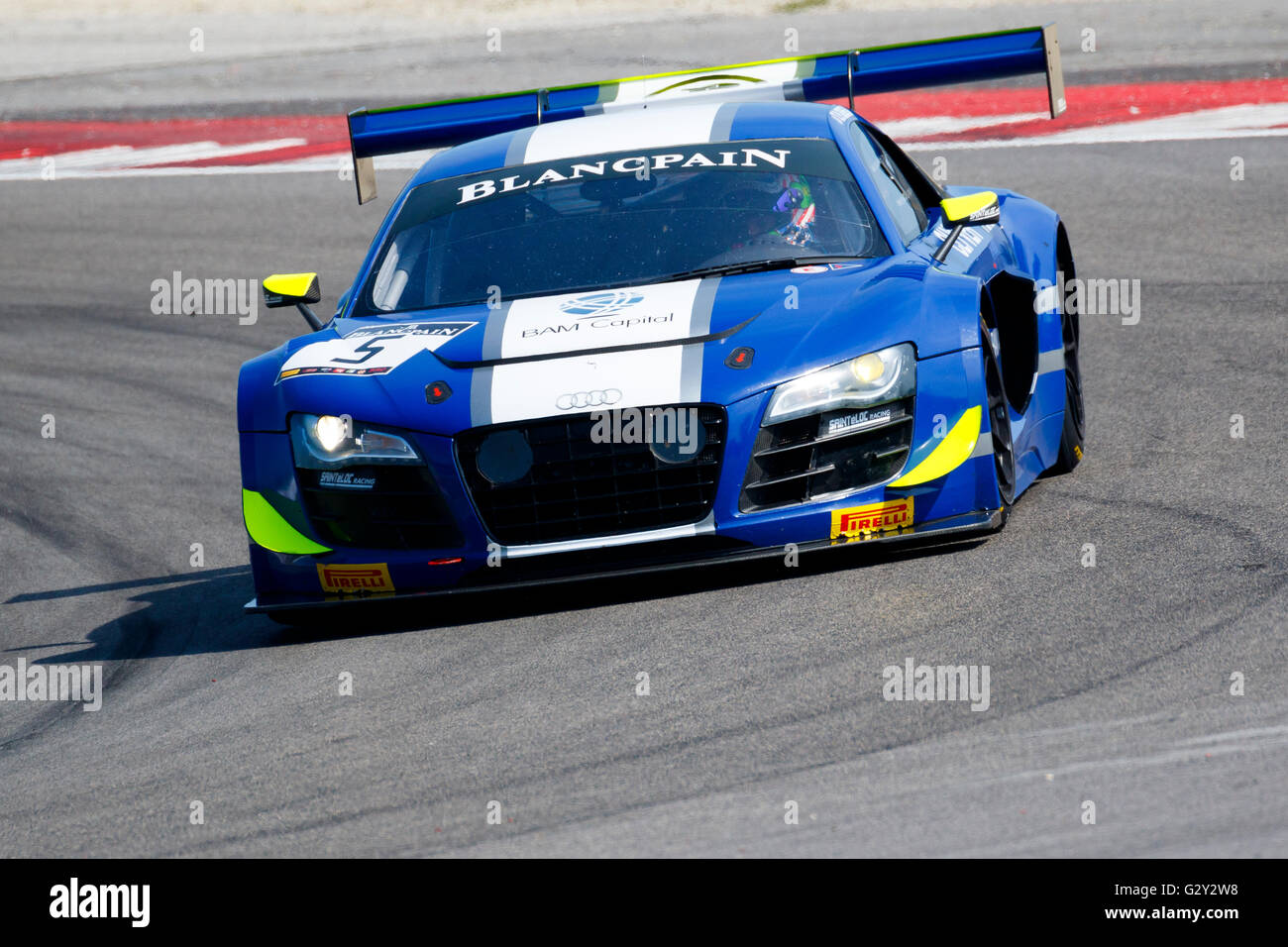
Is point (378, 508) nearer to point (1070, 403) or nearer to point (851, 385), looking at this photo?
point (851, 385)

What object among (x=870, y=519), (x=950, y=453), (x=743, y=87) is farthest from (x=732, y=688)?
(x=743, y=87)

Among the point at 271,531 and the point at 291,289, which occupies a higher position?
the point at 291,289

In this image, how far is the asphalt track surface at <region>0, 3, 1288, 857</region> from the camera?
3531 millimetres

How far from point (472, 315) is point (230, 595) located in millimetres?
1674

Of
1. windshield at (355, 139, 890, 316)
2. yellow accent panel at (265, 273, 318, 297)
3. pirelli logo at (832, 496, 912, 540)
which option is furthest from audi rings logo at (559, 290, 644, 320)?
yellow accent panel at (265, 273, 318, 297)

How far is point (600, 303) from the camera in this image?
5539 mm

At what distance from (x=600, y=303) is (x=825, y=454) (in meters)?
0.92

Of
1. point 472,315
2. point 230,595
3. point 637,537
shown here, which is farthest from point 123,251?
point 637,537

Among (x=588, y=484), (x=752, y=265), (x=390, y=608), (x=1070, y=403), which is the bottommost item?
(x=390, y=608)

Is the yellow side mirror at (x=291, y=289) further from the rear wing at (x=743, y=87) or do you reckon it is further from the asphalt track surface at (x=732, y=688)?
the rear wing at (x=743, y=87)

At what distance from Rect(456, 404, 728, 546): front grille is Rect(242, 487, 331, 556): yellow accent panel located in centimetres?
61

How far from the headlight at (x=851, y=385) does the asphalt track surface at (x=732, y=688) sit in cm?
44

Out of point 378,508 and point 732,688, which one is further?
point 378,508

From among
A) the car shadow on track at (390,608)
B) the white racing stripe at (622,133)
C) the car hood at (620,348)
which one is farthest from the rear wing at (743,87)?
the car shadow on track at (390,608)
